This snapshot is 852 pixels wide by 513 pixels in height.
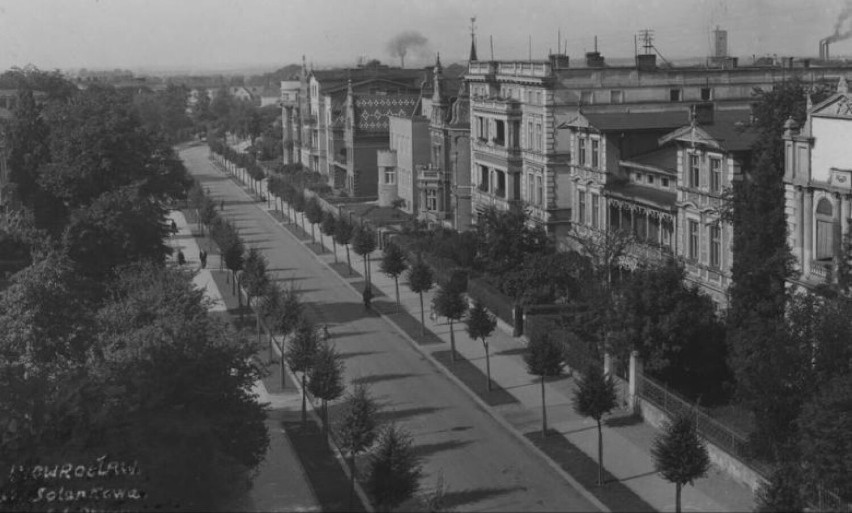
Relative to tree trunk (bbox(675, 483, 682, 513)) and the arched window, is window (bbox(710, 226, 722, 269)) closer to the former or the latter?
the arched window

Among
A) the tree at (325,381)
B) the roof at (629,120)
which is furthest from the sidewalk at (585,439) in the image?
the roof at (629,120)

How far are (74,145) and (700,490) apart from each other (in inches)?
1716

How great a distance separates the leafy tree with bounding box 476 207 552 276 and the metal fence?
18.1m

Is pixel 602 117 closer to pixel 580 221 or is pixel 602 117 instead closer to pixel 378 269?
pixel 580 221

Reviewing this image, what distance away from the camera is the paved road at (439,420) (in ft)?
101

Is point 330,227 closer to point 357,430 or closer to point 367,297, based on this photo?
point 367,297

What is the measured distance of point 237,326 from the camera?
179 feet

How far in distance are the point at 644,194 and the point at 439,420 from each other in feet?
64.1

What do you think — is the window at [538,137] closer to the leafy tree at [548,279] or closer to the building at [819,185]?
the leafy tree at [548,279]

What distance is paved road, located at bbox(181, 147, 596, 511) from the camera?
3086 centimetres

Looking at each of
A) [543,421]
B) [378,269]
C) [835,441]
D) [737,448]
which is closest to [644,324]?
[543,421]

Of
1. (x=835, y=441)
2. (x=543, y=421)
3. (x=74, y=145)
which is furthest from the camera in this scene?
(x=74, y=145)

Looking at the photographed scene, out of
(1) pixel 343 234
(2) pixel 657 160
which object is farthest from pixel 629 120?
(1) pixel 343 234

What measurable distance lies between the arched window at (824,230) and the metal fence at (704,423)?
7.29 meters
